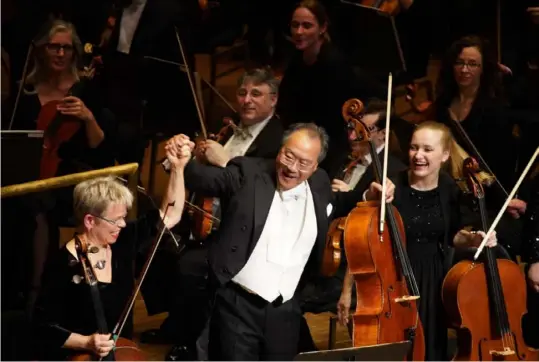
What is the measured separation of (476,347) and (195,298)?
111cm

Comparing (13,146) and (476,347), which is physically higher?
(13,146)

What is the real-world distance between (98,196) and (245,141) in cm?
103

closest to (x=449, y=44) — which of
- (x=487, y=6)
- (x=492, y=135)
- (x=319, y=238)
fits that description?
(x=487, y=6)

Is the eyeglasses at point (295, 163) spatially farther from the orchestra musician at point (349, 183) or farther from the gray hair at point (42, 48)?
the gray hair at point (42, 48)

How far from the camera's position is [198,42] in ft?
15.1

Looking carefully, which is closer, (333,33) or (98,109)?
(98,109)

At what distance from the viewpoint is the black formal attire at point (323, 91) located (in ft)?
14.1

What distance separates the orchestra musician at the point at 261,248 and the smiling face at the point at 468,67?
3.21 feet

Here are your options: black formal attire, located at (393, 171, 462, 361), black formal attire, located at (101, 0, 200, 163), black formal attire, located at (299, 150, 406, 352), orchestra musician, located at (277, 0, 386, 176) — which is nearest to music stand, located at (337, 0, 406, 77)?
orchestra musician, located at (277, 0, 386, 176)

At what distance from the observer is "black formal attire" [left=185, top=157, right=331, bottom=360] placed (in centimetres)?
344

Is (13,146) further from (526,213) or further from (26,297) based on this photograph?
(526,213)

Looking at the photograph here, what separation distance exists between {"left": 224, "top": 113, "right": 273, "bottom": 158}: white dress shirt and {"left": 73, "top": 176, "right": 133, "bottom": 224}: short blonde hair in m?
0.89

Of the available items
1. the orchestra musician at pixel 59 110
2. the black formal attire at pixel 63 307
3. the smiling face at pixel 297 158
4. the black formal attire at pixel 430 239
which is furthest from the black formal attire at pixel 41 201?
the black formal attire at pixel 430 239

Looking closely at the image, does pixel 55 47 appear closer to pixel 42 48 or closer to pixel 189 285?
pixel 42 48
